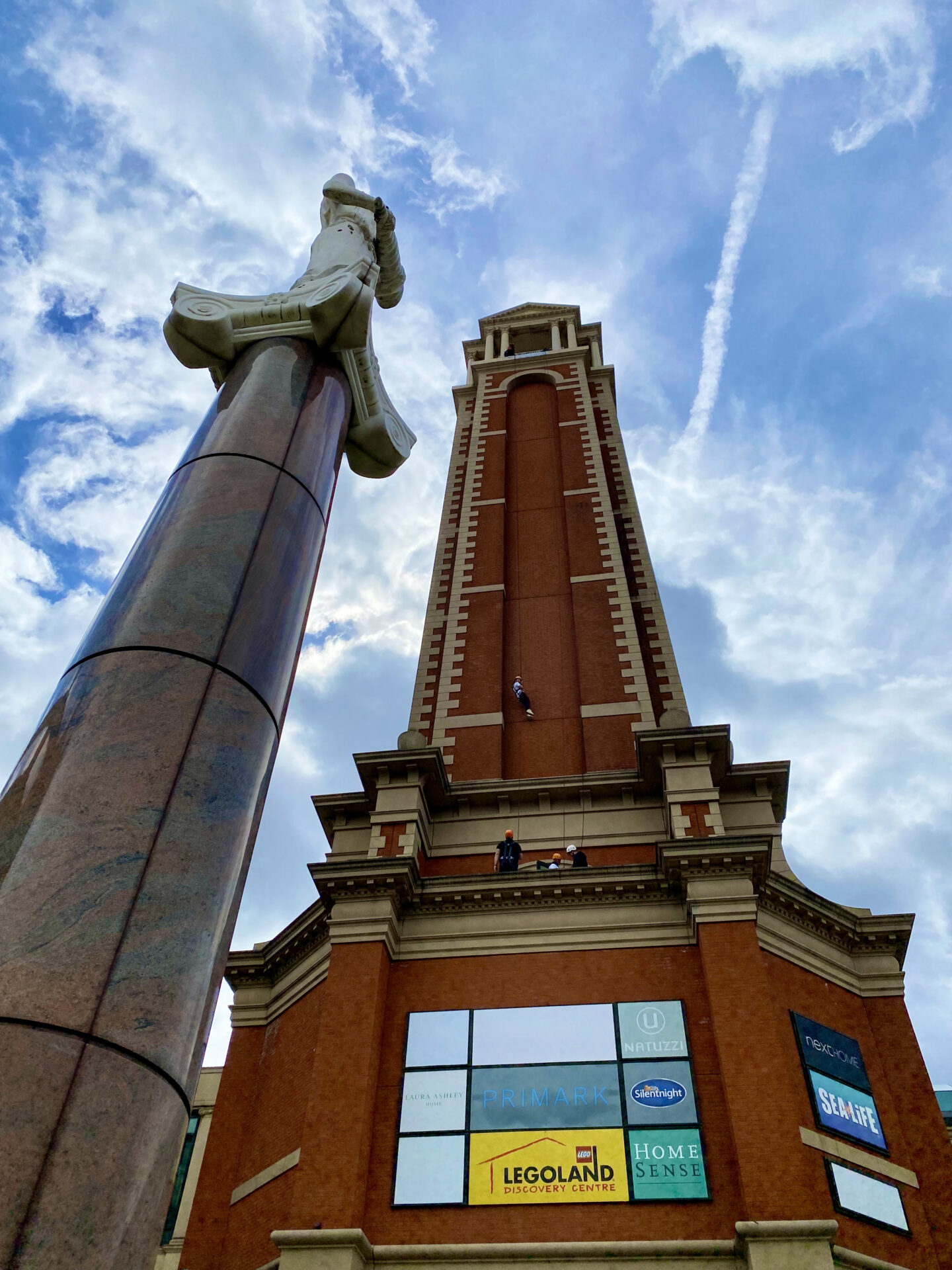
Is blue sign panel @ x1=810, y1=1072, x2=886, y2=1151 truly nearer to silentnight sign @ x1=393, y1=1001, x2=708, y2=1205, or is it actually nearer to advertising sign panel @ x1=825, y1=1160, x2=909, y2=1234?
advertising sign panel @ x1=825, y1=1160, x2=909, y2=1234

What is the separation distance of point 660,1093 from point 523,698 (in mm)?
11259

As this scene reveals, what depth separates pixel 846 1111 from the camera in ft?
56.2

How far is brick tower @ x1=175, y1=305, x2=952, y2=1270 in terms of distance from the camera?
15148mm

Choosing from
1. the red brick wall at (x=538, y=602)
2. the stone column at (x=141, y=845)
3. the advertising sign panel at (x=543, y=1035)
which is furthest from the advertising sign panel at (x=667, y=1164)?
the stone column at (x=141, y=845)

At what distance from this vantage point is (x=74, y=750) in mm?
6801

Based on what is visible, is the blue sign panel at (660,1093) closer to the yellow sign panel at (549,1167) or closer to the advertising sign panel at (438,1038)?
the yellow sign panel at (549,1167)

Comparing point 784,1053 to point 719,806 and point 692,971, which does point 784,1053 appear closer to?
point 692,971

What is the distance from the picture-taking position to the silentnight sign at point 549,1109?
15469mm

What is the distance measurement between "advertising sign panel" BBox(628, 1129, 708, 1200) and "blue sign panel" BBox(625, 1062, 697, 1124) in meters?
0.21

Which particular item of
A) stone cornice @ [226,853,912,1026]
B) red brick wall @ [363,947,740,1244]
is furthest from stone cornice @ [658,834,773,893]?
red brick wall @ [363,947,740,1244]

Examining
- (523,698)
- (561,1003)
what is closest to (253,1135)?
(561,1003)

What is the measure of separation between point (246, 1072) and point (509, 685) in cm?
1150

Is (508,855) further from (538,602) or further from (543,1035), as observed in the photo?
(538,602)

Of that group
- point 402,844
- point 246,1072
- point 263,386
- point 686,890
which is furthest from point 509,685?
point 263,386
